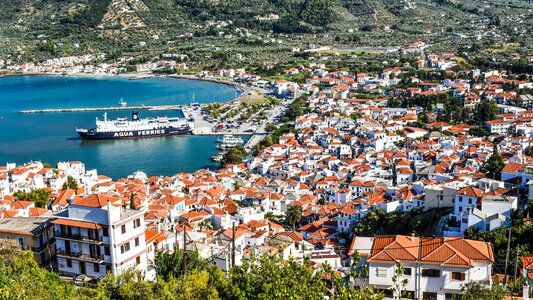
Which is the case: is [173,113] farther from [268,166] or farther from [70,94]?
[268,166]

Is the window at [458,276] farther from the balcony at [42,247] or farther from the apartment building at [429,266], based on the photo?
the balcony at [42,247]

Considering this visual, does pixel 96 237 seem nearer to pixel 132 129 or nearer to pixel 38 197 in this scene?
pixel 38 197

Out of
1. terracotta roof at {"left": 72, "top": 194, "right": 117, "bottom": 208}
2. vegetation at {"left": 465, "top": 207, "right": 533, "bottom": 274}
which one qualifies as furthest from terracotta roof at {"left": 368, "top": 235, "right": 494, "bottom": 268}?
terracotta roof at {"left": 72, "top": 194, "right": 117, "bottom": 208}

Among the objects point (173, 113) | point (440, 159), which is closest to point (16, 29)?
point (173, 113)

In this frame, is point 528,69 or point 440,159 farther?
point 528,69

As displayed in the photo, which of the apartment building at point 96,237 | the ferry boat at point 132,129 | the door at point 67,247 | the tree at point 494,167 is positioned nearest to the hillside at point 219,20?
the ferry boat at point 132,129

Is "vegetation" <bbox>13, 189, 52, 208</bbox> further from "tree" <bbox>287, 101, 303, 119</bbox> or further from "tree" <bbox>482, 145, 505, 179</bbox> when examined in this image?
"tree" <bbox>287, 101, 303, 119</bbox>

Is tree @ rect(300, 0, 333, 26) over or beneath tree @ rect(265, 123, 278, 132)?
over
